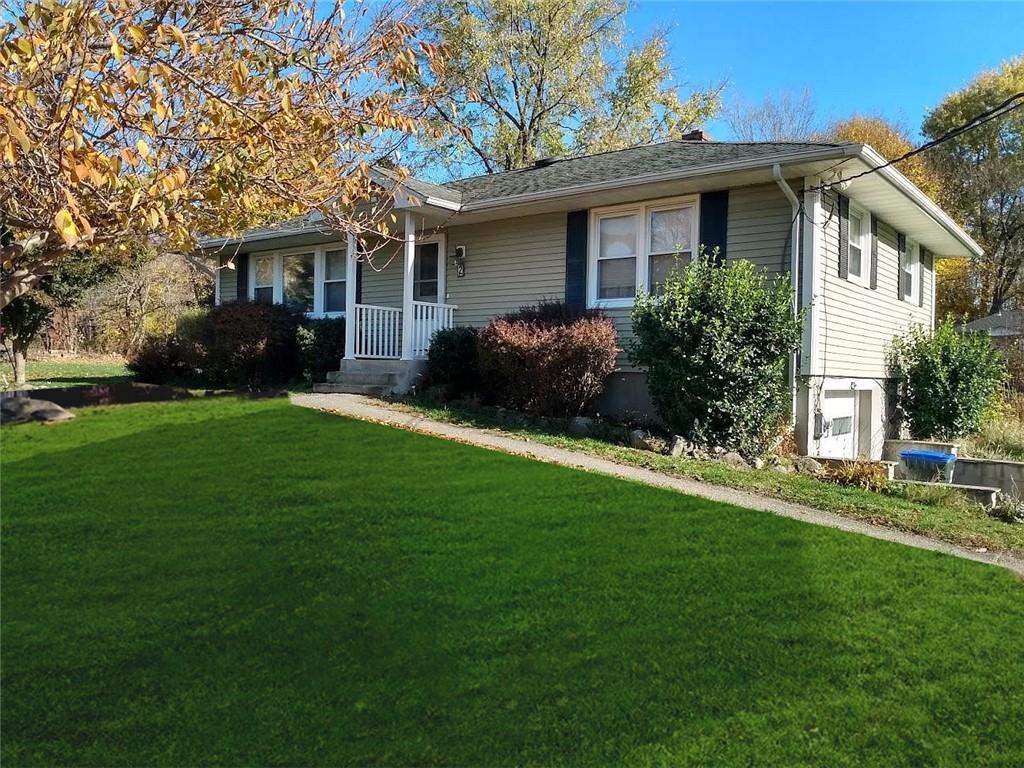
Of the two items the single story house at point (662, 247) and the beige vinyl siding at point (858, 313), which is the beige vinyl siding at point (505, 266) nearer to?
the single story house at point (662, 247)

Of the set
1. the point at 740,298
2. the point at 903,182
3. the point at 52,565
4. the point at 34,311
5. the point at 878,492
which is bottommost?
the point at 878,492

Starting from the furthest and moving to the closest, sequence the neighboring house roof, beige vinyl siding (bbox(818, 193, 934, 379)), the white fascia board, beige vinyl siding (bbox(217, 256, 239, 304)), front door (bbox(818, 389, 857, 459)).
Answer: the neighboring house roof < beige vinyl siding (bbox(217, 256, 239, 304)) < front door (bbox(818, 389, 857, 459)) < beige vinyl siding (bbox(818, 193, 934, 379)) < the white fascia board

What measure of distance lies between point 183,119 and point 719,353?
5634 mm

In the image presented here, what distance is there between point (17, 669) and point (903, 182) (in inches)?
419

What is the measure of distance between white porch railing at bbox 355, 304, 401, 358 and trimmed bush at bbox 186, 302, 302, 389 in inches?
320

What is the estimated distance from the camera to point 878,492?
682cm

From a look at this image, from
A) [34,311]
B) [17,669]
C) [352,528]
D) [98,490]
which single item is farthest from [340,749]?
[34,311]

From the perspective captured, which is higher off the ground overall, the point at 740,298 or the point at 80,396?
the point at 740,298

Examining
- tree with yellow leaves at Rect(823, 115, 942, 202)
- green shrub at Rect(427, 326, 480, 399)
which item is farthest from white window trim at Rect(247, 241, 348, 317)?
tree with yellow leaves at Rect(823, 115, 942, 202)

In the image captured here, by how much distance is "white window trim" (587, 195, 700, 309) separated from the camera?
30.7 feet

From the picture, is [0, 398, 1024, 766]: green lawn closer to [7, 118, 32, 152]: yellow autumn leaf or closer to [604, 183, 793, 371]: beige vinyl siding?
[7, 118, 32, 152]: yellow autumn leaf

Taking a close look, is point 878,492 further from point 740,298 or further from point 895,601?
point 895,601

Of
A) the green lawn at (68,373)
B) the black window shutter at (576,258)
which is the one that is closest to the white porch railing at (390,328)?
the black window shutter at (576,258)

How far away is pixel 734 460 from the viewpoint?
7.43m
